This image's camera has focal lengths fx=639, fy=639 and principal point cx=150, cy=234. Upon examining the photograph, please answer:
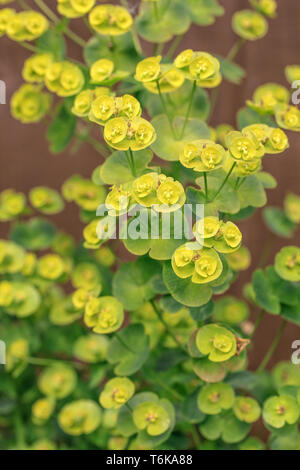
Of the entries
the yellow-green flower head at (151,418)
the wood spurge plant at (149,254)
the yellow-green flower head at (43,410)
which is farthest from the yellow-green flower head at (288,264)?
the yellow-green flower head at (43,410)

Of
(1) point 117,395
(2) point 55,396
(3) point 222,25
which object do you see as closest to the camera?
(1) point 117,395

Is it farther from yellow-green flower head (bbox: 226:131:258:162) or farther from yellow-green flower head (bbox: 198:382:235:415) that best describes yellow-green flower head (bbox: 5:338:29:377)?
yellow-green flower head (bbox: 226:131:258:162)

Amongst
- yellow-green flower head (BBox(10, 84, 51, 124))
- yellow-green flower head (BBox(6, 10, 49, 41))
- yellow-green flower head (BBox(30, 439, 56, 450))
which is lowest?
yellow-green flower head (BBox(30, 439, 56, 450))

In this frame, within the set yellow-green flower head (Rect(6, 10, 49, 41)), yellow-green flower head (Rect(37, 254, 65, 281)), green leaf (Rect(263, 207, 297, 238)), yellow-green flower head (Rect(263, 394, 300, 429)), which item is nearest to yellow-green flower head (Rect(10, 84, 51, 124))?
yellow-green flower head (Rect(6, 10, 49, 41))

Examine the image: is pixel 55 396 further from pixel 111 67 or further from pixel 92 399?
pixel 111 67

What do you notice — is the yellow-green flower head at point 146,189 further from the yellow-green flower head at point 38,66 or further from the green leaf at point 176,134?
the yellow-green flower head at point 38,66

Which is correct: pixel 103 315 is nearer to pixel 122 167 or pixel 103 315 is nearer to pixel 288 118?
pixel 122 167
